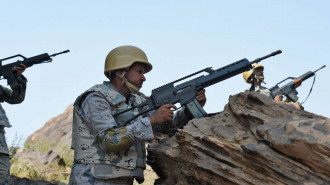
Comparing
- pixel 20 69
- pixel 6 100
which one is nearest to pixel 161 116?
pixel 6 100

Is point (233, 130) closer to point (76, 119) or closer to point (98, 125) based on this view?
point (98, 125)

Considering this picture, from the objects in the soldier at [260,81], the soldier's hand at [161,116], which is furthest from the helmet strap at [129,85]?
the soldier at [260,81]

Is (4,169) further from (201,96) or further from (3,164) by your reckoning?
(201,96)

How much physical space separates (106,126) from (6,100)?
406 centimetres

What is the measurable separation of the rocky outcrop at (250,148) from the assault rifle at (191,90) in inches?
14.5

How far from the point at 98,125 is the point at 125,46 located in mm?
1382

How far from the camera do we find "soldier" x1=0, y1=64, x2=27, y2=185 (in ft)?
25.1

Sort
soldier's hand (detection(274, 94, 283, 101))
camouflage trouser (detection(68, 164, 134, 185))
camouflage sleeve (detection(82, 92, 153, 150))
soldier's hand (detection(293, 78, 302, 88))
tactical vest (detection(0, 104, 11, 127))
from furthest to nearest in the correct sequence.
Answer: soldier's hand (detection(293, 78, 302, 88)), soldier's hand (detection(274, 94, 283, 101)), tactical vest (detection(0, 104, 11, 127)), camouflage trouser (detection(68, 164, 134, 185)), camouflage sleeve (detection(82, 92, 153, 150))

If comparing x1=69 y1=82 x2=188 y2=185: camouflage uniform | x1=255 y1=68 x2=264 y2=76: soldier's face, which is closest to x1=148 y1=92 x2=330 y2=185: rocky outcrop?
x1=69 y1=82 x2=188 y2=185: camouflage uniform

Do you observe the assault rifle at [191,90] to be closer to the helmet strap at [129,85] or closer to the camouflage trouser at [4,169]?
the helmet strap at [129,85]

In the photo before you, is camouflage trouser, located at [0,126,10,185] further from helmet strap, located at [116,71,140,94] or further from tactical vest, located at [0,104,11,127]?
helmet strap, located at [116,71,140,94]

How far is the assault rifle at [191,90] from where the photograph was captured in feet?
19.2

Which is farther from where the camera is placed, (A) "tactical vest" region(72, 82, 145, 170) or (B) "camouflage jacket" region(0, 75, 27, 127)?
(B) "camouflage jacket" region(0, 75, 27, 127)

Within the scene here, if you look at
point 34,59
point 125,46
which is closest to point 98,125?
point 125,46
